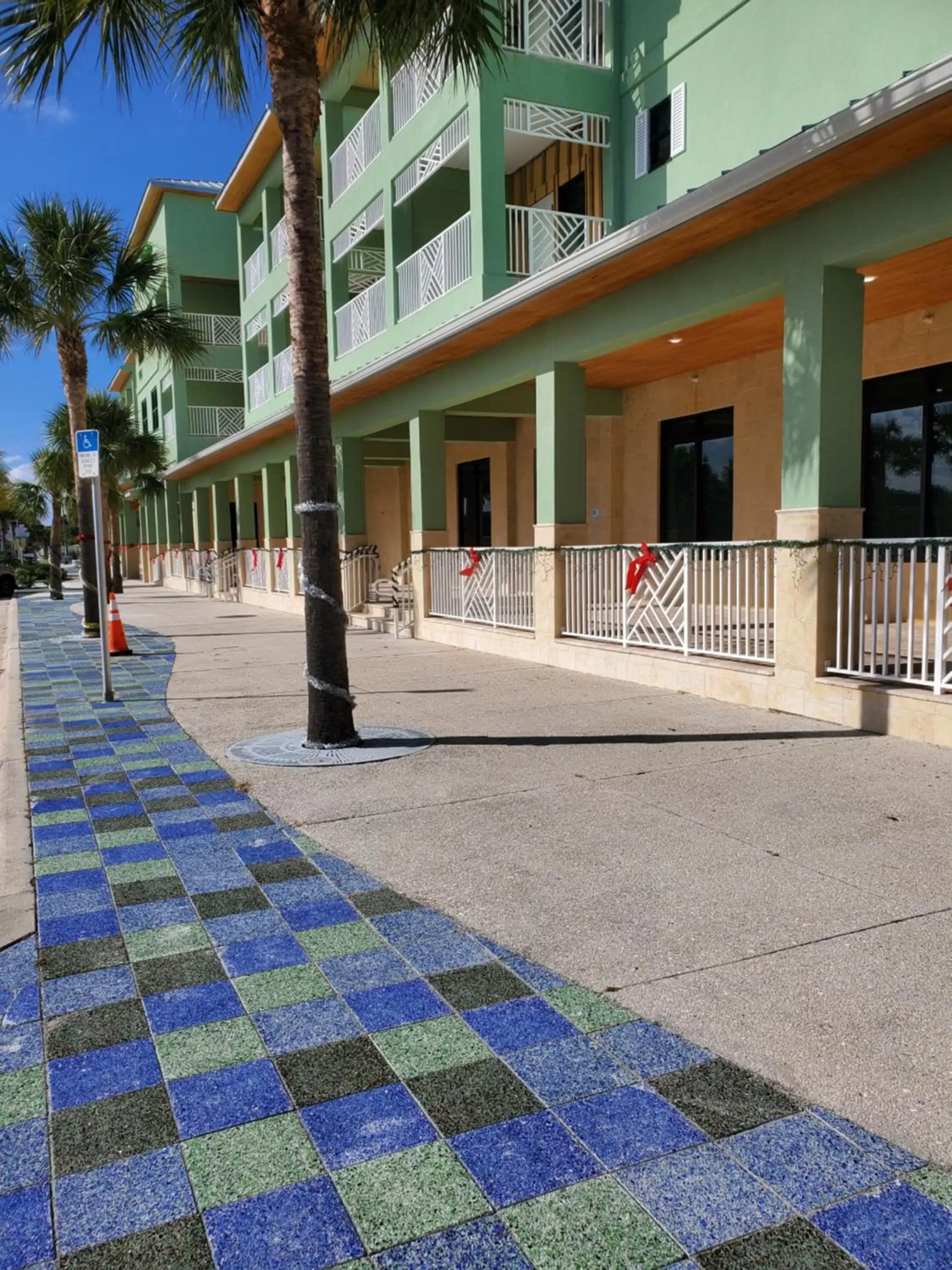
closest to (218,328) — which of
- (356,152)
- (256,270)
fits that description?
(256,270)

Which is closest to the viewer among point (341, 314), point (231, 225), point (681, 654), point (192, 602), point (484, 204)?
point (681, 654)

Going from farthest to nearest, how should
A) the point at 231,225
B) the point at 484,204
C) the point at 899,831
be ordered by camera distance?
the point at 231,225 < the point at 484,204 < the point at 899,831

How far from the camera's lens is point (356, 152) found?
19047 millimetres

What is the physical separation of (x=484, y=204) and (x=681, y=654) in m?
8.00

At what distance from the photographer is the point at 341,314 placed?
20.2m

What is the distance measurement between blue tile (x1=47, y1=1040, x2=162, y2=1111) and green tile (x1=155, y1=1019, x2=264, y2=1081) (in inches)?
1.6

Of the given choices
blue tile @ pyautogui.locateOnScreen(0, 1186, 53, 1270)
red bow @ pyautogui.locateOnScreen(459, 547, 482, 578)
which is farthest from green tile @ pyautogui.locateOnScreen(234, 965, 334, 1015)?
red bow @ pyautogui.locateOnScreen(459, 547, 482, 578)

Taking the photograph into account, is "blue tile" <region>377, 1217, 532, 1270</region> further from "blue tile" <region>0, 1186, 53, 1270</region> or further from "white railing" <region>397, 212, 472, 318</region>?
"white railing" <region>397, 212, 472, 318</region>

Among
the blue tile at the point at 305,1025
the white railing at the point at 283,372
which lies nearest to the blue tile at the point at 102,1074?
the blue tile at the point at 305,1025

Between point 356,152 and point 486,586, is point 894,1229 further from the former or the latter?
point 356,152

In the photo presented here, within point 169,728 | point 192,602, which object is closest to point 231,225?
point 192,602

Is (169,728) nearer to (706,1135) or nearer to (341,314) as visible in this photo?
(706,1135)

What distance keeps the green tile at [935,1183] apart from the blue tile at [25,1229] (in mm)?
2098

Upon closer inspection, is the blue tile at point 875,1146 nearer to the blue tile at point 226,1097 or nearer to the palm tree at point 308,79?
the blue tile at point 226,1097
